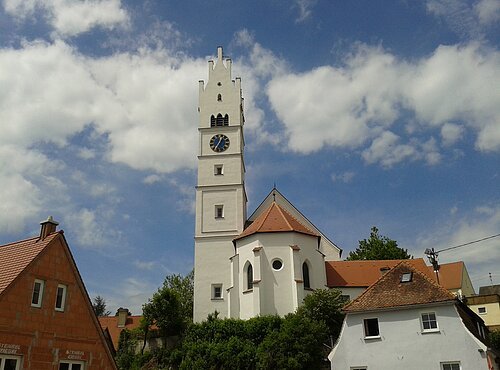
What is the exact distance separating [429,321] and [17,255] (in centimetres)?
2012

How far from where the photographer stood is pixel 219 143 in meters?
51.8

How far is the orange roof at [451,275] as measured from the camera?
51250 mm

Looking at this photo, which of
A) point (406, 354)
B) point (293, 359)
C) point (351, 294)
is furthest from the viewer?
point (351, 294)

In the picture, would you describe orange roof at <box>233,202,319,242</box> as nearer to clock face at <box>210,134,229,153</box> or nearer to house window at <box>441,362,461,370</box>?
clock face at <box>210,134,229,153</box>

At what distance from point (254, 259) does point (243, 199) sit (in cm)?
971

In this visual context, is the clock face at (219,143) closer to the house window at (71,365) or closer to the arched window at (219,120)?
the arched window at (219,120)

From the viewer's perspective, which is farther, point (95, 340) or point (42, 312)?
point (95, 340)

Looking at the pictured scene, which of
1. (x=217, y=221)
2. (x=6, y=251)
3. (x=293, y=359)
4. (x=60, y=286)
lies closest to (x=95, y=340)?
(x=60, y=286)

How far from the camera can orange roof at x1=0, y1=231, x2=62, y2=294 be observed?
2012 centimetres

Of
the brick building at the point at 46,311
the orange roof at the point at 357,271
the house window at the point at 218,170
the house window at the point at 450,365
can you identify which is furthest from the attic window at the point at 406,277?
the house window at the point at 218,170

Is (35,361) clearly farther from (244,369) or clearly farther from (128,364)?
(128,364)

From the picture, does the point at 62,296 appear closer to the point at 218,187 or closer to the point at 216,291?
the point at 216,291

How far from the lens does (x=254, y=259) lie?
41156 millimetres

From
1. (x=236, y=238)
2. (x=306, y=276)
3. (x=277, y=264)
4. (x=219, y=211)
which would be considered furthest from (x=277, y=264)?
(x=219, y=211)
